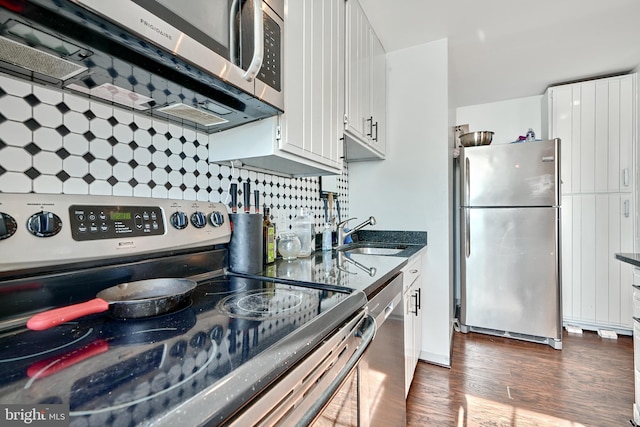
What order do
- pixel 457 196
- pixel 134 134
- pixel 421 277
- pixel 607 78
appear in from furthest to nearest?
pixel 457 196, pixel 607 78, pixel 421 277, pixel 134 134

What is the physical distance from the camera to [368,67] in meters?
1.96

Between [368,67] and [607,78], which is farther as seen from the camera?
[607,78]

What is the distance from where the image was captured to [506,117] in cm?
359

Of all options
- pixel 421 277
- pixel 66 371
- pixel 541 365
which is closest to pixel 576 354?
→ pixel 541 365

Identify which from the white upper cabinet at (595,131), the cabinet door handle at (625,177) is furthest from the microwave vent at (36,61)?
the cabinet door handle at (625,177)

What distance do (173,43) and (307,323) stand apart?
70 cm

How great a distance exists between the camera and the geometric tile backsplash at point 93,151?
2.24ft

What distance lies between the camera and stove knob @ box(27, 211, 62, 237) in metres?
0.62

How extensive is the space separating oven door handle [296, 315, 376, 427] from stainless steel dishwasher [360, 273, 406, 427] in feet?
0.31

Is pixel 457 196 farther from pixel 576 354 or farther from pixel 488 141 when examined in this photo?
pixel 576 354

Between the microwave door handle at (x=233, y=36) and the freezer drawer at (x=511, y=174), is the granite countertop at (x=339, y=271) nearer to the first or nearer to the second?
the microwave door handle at (x=233, y=36)

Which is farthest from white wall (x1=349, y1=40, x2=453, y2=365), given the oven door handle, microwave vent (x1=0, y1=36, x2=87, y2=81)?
microwave vent (x1=0, y1=36, x2=87, y2=81)

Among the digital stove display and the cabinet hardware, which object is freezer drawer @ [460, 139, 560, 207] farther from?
the digital stove display

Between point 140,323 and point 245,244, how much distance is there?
0.52m
